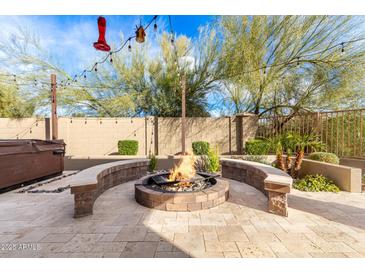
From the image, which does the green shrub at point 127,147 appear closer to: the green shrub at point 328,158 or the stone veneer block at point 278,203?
the stone veneer block at point 278,203

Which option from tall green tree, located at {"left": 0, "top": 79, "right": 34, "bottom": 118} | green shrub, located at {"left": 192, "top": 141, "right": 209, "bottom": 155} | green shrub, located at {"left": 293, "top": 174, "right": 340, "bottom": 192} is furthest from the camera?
tall green tree, located at {"left": 0, "top": 79, "right": 34, "bottom": 118}

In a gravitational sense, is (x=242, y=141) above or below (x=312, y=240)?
above

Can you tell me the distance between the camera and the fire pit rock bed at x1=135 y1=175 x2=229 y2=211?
3014mm

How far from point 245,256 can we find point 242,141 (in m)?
7.76

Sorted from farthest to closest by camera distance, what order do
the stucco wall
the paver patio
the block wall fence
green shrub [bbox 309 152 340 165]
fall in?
the block wall fence, green shrub [bbox 309 152 340 165], the stucco wall, the paver patio

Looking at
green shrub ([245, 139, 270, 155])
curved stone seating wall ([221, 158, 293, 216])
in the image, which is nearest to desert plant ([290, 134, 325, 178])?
green shrub ([245, 139, 270, 155])

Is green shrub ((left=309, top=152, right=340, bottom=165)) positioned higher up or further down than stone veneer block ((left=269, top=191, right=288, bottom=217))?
higher up

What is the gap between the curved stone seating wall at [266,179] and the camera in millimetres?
2818

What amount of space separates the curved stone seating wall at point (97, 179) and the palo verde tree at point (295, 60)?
6530 millimetres

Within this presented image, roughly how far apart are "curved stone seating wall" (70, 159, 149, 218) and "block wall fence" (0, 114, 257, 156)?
4.09 m

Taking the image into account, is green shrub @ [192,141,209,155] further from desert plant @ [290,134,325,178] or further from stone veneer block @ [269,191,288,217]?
stone veneer block @ [269,191,288,217]
